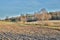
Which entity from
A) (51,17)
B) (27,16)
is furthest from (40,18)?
(27,16)

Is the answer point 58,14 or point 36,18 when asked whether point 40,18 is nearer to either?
point 36,18

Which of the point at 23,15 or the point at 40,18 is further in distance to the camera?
the point at 23,15

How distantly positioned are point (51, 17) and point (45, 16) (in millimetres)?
11675

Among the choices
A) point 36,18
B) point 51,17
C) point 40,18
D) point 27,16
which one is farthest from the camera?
point 27,16

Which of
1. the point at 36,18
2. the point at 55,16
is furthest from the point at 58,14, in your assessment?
the point at 36,18

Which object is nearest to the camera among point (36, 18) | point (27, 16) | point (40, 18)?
point (40, 18)

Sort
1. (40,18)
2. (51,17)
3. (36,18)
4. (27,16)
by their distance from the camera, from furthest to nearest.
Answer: (27,16) → (51,17) → (36,18) → (40,18)

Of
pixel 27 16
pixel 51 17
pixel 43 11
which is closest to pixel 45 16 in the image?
pixel 43 11

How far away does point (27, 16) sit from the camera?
118m

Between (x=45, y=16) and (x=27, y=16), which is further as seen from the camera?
(x=27, y=16)

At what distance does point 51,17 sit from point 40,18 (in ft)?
Result: 51.8

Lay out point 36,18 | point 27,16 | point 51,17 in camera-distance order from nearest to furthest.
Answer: point 36,18
point 51,17
point 27,16

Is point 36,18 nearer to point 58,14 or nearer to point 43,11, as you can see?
point 43,11

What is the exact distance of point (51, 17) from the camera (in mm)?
109688
